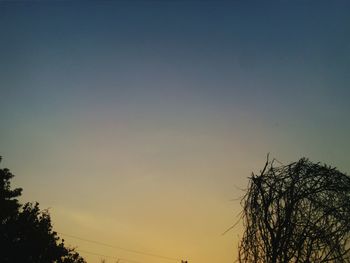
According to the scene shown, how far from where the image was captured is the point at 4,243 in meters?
32.0

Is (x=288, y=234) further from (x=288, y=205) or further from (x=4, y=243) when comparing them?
(x=4, y=243)

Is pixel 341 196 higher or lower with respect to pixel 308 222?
higher

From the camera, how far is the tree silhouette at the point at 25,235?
32312 millimetres

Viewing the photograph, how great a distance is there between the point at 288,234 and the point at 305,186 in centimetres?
109

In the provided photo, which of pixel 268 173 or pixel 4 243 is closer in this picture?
pixel 268 173

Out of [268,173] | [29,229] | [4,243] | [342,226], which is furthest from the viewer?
[29,229]

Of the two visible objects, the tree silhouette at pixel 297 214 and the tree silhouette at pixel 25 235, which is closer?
the tree silhouette at pixel 297 214

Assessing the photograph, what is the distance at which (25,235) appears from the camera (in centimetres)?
3481

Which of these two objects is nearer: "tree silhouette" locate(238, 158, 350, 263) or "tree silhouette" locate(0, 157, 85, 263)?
"tree silhouette" locate(238, 158, 350, 263)

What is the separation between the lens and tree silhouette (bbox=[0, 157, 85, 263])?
32.3 m

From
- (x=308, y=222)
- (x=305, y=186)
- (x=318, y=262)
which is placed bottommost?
(x=318, y=262)

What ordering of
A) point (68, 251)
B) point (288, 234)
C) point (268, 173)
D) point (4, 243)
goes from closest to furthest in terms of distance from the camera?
point (288, 234) < point (268, 173) < point (4, 243) < point (68, 251)

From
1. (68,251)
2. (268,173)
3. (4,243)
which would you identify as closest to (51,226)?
(68,251)

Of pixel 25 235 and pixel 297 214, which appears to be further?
pixel 25 235
